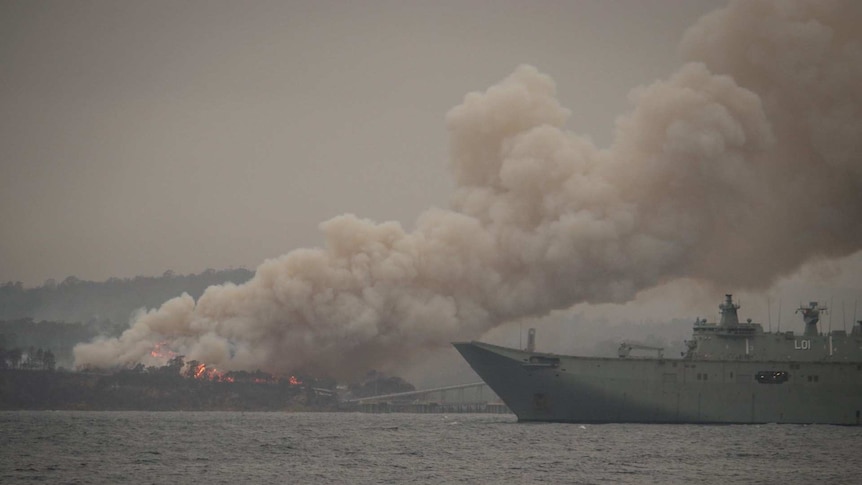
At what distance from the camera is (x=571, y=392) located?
107m

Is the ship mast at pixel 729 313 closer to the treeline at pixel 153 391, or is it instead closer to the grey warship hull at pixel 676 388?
the grey warship hull at pixel 676 388

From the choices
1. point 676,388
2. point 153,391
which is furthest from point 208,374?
point 676,388

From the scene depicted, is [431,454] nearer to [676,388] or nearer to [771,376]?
[676,388]

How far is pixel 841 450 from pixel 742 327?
26609 mm

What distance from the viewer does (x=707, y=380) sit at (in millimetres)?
108750

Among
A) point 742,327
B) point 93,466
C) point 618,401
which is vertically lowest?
point 93,466

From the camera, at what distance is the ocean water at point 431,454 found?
67.7m

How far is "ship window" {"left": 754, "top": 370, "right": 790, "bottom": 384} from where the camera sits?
357 feet

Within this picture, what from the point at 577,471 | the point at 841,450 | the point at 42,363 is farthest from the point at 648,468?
the point at 42,363

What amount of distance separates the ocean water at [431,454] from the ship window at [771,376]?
3.97 metres

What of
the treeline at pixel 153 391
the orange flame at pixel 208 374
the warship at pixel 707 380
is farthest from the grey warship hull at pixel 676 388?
the treeline at pixel 153 391

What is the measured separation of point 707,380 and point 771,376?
5541 millimetres

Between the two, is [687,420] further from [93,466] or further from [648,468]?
[93,466]

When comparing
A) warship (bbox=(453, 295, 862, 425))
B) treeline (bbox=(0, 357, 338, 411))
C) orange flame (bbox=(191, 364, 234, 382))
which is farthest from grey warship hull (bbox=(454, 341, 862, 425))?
treeline (bbox=(0, 357, 338, 411))
